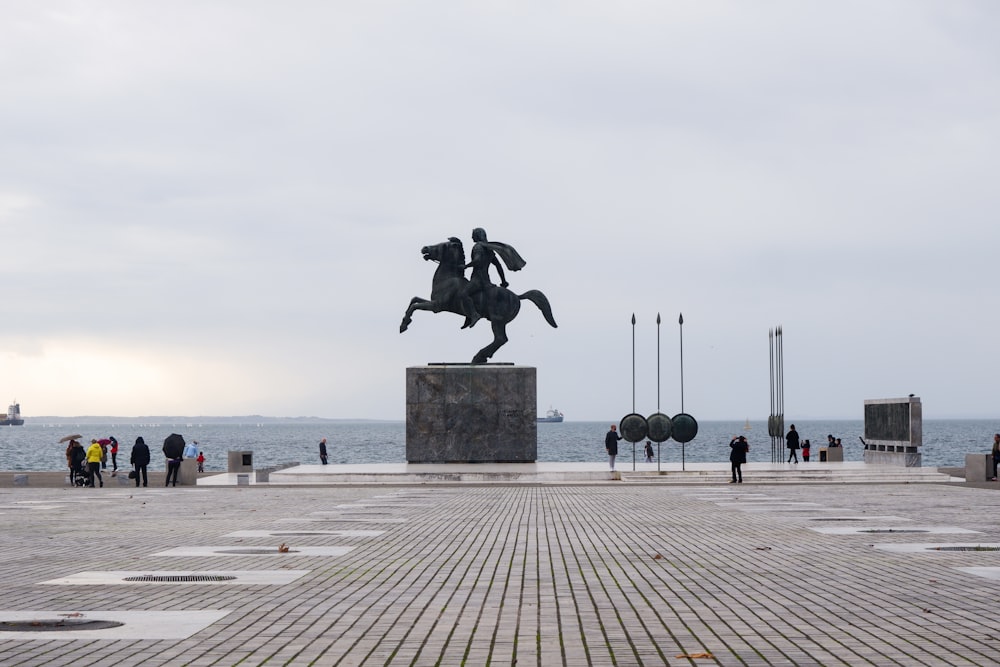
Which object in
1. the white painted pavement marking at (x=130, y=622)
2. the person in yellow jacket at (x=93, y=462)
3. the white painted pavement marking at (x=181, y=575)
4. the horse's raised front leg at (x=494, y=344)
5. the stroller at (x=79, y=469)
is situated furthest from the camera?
the horse's raised front leg at (x=494, y=344)

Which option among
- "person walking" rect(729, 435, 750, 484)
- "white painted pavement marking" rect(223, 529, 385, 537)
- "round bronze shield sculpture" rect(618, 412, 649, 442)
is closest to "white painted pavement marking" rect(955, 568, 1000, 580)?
"white painted pavement marking" rect(223, 529, 385, 537)

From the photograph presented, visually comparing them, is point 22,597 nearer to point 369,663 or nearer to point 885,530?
point 369,663

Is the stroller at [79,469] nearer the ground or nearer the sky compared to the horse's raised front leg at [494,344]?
nearer the ground

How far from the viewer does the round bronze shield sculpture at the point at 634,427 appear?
138 feet

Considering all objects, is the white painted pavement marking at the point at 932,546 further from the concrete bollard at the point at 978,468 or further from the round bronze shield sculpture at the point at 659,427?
the round bronze shield sculpture at the point at 659,427

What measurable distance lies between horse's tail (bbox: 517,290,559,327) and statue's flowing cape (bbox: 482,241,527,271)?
1.99 meters

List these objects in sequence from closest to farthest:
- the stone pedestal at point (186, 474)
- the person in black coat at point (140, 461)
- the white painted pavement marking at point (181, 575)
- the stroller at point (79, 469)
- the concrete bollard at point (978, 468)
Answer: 1. the white painted pavement marking at point (181, 575)
2. the person in black coat at point (140, 461)
3. the concrete bollard at point (978, 468)
4. the stroller at point (79, 469)
5. the stone pedestal at point (186, 474)

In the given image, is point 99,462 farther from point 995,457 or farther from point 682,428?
point 995,457

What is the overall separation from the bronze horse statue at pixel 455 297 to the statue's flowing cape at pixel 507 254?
1039 mm

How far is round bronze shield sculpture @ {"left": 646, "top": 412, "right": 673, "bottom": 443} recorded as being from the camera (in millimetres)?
42094

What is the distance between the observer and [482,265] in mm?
38281

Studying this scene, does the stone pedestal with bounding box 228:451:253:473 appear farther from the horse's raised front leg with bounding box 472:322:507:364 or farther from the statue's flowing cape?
the statue's flowing cape

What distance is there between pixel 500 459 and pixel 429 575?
25697 mm

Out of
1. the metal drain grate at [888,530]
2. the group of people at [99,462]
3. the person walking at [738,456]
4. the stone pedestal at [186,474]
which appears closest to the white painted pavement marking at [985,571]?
the metal drain grate at [888,530]
